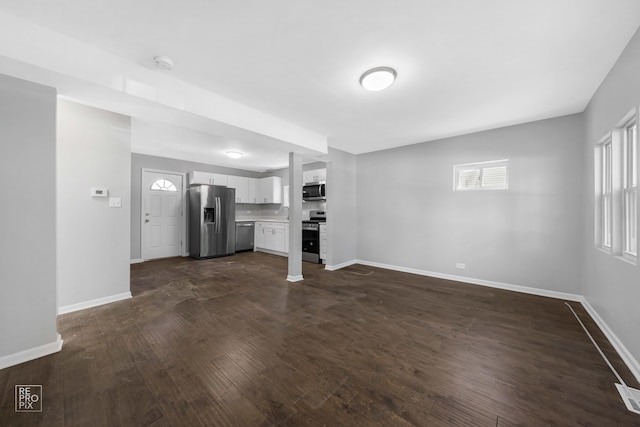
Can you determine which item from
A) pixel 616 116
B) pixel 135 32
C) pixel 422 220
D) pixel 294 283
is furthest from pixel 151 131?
pixel 616 116

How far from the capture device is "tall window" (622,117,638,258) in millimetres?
2047

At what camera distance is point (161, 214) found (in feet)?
19.1

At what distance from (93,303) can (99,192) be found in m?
1.40

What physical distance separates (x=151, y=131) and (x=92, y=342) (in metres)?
3.23

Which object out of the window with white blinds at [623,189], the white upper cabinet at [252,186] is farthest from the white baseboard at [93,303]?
the window with white blinds at [623,189]

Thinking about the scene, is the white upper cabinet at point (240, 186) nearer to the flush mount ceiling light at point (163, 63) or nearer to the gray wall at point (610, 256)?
the flush mount ceiling light at point (163, 63)

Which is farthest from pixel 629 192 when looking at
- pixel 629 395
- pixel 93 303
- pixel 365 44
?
pixel 93 303

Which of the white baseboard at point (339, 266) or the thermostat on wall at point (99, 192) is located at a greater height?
the thermostat on wall at point (99, 192)

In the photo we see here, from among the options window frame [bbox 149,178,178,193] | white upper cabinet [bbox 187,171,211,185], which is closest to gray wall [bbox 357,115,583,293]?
white upper cabinet [bbox 187,171,211,185]

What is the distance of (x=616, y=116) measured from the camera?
2.14 metres

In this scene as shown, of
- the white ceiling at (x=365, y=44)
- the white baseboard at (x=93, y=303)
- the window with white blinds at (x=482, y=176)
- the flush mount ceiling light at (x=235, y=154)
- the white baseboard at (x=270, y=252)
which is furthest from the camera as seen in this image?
the white baseboard at (x=270, y=252)

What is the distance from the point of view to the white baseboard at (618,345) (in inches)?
69.3

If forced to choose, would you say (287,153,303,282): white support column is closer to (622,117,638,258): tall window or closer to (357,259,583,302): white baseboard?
(357,259,583,302): white baseboard

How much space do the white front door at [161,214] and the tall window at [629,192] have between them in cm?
763
